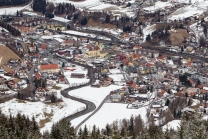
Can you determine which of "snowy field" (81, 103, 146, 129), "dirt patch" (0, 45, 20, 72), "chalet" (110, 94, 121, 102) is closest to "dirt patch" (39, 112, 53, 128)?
"snowy field" (81, 103, 146, 129)

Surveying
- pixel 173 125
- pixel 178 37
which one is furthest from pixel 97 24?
pixel 173 125

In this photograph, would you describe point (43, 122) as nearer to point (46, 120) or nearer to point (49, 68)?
point (46, 120)

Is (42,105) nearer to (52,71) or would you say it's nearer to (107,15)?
(52,71)

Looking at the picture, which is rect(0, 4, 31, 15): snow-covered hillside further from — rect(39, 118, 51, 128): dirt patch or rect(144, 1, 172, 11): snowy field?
rect(39, 118, 51, 128): dirt patch

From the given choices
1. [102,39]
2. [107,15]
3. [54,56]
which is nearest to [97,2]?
[107,15]

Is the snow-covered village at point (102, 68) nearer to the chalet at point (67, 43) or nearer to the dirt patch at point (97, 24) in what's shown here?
the chalet at point (67, 43)

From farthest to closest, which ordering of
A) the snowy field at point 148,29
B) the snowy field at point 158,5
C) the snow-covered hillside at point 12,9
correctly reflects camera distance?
the snow-covered hillside at point 12,9 < the snowy field at point 158,5 < the snowy field at point 148,29

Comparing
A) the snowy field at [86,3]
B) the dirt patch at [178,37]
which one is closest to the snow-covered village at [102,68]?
the dirt patch at [178,37]
